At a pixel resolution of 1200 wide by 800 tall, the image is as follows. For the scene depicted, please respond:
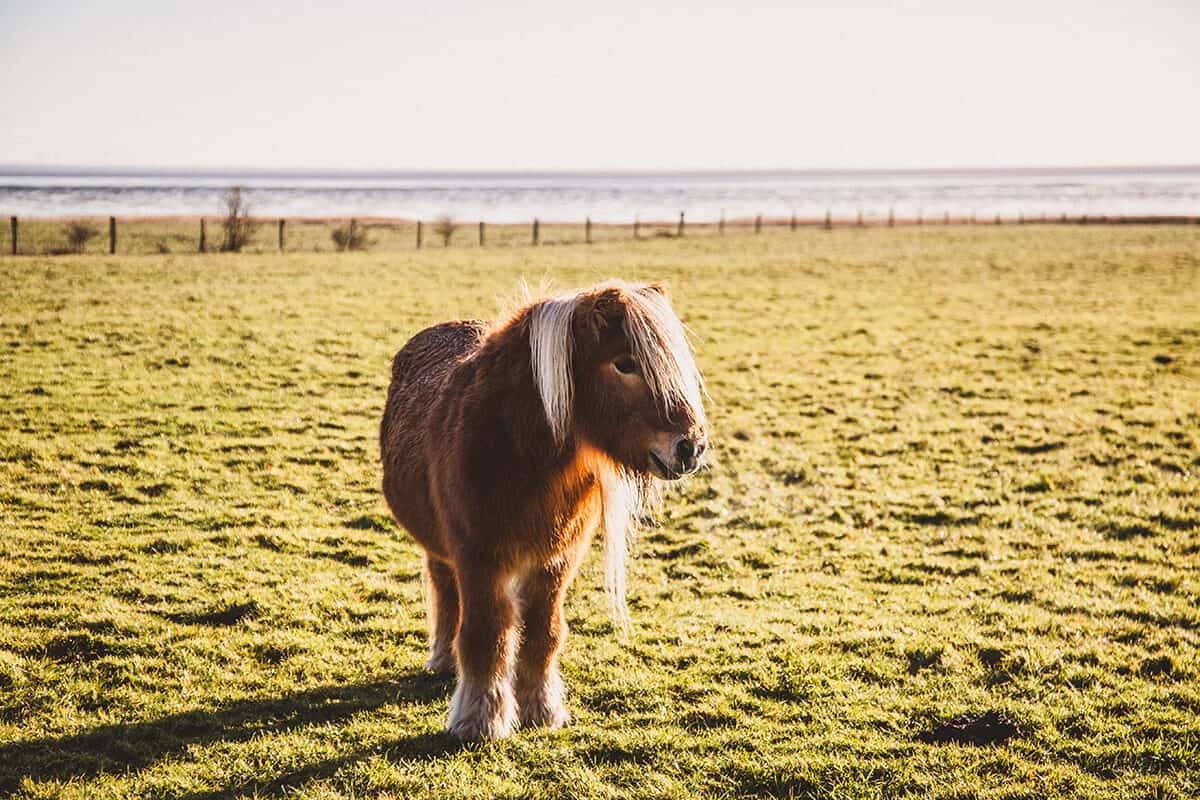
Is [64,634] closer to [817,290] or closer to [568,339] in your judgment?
[568,339]

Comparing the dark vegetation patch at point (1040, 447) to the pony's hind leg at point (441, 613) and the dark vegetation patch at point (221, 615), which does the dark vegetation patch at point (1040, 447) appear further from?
the dark vegetation patch at point (221, 615)

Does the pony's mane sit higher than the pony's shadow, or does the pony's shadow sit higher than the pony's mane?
the pony's mane

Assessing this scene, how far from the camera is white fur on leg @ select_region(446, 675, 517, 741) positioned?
499 centimetres

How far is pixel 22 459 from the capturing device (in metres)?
10.3

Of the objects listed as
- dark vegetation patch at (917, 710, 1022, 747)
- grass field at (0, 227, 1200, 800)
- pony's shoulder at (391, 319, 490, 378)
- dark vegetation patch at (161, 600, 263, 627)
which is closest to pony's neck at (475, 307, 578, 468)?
pony's shoulder at (391, 319, 490, 378)

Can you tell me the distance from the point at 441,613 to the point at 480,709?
3.29ft

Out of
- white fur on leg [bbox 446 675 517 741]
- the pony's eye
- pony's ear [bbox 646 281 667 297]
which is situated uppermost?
pony's ear [bbox 646 281 667 297]

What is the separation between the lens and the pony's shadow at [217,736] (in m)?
4.71

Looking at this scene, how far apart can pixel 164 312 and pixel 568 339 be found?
60.3ft

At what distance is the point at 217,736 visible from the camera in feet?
16.9

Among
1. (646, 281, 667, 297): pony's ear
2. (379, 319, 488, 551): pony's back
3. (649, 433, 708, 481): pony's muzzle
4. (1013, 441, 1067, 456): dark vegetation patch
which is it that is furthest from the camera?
(1013, 441, 1067, 456): dark vegetation patch

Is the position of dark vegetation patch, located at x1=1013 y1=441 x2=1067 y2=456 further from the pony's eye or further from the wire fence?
the wire fence

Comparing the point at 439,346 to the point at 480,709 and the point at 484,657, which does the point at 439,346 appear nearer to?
the point at 484,657

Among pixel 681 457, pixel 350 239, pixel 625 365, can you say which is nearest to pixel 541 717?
pixel 681 457
